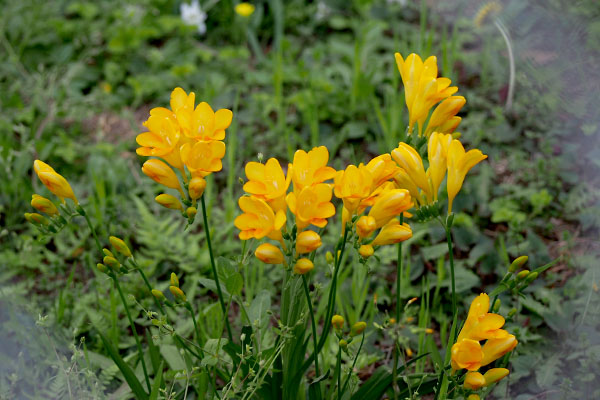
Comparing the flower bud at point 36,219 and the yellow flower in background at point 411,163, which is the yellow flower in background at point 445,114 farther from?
the flower bud at point 36,219

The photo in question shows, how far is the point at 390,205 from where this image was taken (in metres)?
1.12

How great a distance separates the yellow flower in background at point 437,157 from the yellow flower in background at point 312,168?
7.6 inches

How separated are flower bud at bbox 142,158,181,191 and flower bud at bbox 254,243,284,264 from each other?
25 cm

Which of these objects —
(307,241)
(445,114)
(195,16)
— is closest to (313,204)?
(307,241)

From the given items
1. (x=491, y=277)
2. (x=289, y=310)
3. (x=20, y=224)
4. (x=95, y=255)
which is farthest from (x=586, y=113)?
(x=20, y=224)

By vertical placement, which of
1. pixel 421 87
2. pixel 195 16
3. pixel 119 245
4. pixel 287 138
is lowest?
pixel 287 138

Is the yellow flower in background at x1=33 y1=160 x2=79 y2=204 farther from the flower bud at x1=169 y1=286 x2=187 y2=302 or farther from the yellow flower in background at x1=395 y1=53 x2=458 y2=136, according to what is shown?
the yellow flower in background at x1=395 y1=53 x2=458 y2=136

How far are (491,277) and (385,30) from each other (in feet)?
5.83

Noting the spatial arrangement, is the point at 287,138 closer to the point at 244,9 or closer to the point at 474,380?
the point at 244,9

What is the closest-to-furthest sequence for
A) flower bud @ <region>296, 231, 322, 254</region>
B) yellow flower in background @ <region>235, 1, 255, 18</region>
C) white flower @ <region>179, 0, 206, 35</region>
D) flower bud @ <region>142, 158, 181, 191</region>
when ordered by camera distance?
flower bud @ <region>296, 231, 322, 254</region>, flower bud @ <region>142, 158, 181, 191</region>, yellow flower in background @ <region>235, 1, 255, 18</region>, white flower @ <region>179, 0, 206, 35</region>

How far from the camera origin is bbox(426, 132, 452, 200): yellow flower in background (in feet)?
3.89

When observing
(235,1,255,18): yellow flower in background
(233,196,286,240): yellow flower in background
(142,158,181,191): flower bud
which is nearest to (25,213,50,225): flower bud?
(142,158,181,191): flower bud

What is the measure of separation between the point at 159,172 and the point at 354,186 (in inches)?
15.4

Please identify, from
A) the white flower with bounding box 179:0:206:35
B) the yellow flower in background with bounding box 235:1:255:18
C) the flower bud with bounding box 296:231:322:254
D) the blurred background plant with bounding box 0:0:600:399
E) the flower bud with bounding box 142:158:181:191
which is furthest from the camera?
the white flower with bounding box 179:0:206:35
